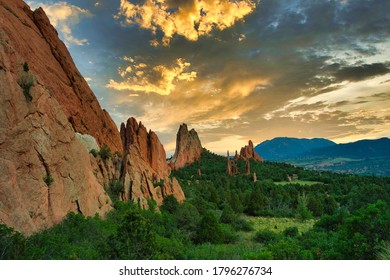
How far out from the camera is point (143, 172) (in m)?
38.3

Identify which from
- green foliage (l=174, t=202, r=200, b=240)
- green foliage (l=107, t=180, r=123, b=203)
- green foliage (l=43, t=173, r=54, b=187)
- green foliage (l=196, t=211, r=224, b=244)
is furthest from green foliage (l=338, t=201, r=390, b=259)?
green foliage (l=107, t=180, r=123, b=203)

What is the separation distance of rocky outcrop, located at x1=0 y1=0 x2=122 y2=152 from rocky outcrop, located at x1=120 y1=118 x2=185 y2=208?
624cm

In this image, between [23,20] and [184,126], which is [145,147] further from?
[184,126]

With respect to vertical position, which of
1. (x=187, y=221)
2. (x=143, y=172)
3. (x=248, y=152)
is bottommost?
(x=187, y=221)

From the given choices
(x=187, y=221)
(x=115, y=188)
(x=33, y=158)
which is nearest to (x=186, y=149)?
(x=187, y=221)

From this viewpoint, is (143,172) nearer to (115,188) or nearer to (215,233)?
Result: (115,188)

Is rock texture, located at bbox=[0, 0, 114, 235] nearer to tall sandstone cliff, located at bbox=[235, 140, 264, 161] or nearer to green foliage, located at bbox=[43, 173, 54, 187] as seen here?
green foliage, located at bbox=[43, 173, 54, 187]

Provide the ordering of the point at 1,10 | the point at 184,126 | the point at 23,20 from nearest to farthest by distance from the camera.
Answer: the point at 1,10 < the point at 23,20 < the point at 184,126

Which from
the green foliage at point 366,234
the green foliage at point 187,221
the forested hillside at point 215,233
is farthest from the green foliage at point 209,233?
the green foliage at point 366,234

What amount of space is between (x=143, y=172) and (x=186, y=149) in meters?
93.2
